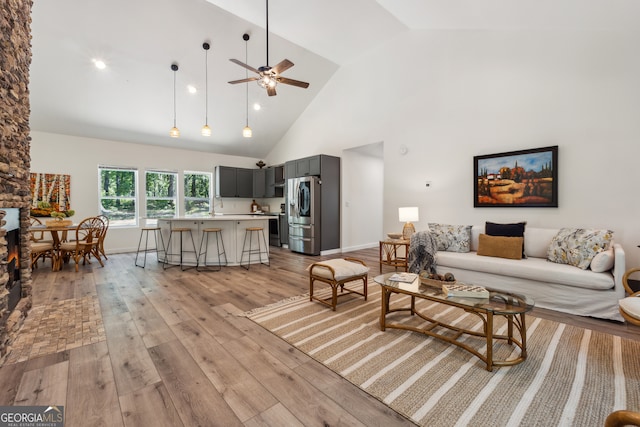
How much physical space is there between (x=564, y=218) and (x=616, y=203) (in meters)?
0.50

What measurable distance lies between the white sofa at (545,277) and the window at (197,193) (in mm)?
6384

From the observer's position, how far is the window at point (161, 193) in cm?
680

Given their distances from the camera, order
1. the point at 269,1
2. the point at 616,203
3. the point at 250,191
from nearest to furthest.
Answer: the point at 616,203 → the point at 269,1 → the point at 250,191

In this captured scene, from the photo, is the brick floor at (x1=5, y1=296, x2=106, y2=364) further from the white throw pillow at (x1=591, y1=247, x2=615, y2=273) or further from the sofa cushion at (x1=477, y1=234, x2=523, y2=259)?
the white throw pillow at (x1=591, y1=247, x2=615, y2=273)

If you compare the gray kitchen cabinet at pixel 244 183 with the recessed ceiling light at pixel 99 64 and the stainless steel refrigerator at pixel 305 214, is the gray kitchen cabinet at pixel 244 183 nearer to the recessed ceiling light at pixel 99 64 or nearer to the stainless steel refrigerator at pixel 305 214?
the stainless steel refrigerator at pixel 305 214

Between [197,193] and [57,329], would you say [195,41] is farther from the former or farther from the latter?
[57,329]

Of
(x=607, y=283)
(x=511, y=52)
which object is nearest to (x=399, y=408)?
(x=607, y=283)

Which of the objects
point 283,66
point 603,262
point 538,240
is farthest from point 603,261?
point 283,66

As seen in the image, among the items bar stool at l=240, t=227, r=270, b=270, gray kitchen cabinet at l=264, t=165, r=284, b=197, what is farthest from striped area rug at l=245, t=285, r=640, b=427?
gray kitchen cabinet at l=264, t=165, r=284, b=197

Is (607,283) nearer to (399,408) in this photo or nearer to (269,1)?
(399,408)

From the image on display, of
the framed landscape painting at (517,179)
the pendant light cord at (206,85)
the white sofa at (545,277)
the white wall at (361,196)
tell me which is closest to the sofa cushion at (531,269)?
the white sofa at (545,277)

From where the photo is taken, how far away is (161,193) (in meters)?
6.98

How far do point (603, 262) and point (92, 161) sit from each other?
28.7 ft

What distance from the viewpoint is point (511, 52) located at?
12.8ft
